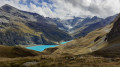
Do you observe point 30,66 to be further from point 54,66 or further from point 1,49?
point 1,49

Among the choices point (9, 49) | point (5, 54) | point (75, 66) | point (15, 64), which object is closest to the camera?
point (75, 66)

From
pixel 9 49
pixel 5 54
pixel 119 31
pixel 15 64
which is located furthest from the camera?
pixel 119 31

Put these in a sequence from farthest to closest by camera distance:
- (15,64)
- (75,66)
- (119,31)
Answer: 1. (119,31)
2. (15,64)
3. (75,66)

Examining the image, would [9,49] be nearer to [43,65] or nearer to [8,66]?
[8,66]

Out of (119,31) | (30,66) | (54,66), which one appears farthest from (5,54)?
(119,31)

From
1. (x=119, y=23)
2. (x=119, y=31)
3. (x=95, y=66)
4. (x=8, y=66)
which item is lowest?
(x=95, y=66)

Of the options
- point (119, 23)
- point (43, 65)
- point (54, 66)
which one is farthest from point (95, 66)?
point (119, 23)

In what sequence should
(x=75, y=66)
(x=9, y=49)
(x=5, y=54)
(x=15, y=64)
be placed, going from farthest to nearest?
(x=9, y=49)
(x=5, y=54)
(x=15, y=64)
(x=75, y=66)

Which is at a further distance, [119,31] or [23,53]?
[119,31]

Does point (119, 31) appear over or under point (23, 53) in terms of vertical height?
over
